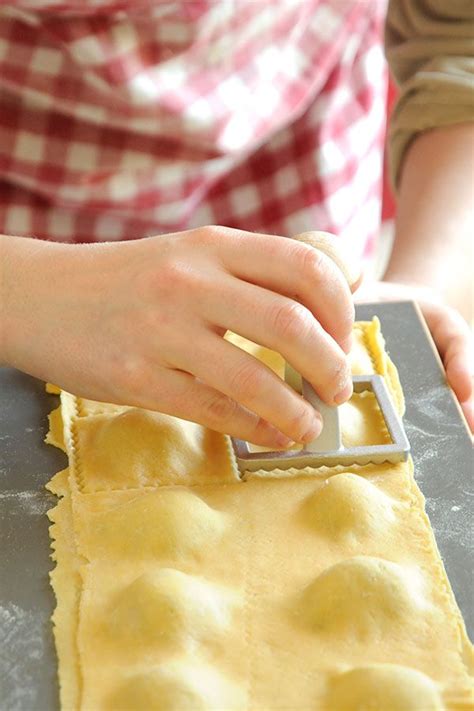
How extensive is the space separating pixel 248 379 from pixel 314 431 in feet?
0.23

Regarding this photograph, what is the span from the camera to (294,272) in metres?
0.78

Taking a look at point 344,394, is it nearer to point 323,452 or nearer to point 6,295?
point 323,452

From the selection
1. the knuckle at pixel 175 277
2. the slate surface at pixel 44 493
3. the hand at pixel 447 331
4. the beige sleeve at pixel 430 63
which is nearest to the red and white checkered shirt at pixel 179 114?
the beige sleeve at pixel 430 63


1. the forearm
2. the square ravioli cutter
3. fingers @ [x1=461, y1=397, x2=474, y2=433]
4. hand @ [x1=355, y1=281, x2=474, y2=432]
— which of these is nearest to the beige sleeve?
the forearm

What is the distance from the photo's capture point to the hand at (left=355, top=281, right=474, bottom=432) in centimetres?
94

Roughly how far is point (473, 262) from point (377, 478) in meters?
0.57

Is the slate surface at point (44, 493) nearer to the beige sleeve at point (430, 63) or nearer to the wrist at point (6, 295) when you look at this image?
the wrist at point (6, 295)

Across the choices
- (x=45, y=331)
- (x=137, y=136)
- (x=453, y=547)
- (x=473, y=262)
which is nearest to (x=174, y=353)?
(x=45, y=331)

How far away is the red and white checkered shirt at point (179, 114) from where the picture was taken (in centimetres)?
114

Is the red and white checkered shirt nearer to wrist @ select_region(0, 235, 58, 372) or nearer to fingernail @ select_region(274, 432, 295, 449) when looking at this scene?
wrist @ select_region(0, 235, 58, 372)

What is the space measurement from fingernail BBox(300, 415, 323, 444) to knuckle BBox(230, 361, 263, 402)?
0.05 m

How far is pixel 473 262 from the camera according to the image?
4.30 ft

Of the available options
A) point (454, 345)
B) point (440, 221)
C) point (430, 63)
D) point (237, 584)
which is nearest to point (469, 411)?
point (454, 345)

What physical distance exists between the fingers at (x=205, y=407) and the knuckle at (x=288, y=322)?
0.07 m
